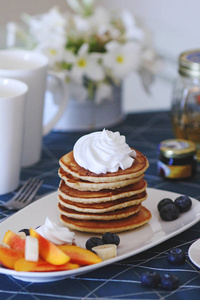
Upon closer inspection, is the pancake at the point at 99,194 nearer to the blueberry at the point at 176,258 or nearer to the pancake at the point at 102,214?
the pancake at the point at 102,214

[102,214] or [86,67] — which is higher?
[86,67]

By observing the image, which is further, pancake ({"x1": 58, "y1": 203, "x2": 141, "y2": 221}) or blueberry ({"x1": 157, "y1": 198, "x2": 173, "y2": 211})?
blueberry ({"x1": 157, "y1": 198, "x2": 173, "y2": 211})

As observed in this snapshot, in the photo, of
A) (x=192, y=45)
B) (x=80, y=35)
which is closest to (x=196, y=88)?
(x=80, y=35)

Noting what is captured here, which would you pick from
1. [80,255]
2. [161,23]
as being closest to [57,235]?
[80,255]

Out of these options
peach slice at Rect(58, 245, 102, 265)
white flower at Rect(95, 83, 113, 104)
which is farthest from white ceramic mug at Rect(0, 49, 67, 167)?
peach slice at Rect(58, 245, 102, 265)

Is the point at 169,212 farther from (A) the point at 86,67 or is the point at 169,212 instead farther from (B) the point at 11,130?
Result: (A) the point at 86,67

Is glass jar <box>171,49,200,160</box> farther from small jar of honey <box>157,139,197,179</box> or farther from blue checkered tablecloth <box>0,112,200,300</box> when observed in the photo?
blue checkered tablecloth <box>0,112,200,300</box>
